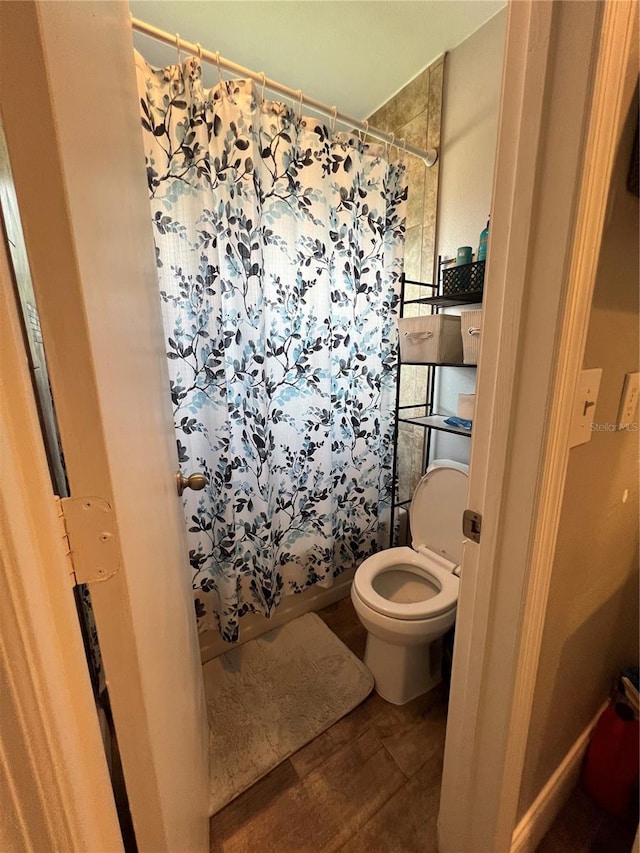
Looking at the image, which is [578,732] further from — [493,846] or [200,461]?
[200,461]

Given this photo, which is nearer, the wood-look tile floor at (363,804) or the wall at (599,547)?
the wall at (599,547)

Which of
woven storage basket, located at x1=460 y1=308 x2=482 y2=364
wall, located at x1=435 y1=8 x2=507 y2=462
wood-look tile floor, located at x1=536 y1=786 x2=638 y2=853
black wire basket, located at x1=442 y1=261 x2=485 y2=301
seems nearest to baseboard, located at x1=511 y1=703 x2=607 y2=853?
wood-look tile floor, located at x1=536 y1=786 x2=638 y2=853

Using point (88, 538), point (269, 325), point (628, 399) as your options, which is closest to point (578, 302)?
point (628, 399)

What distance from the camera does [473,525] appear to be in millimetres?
711

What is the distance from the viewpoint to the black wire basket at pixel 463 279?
1336mm

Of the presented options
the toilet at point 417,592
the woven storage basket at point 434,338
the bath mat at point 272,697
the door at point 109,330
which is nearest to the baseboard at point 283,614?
the bath mat at point 272,697

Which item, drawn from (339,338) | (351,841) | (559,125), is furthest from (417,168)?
(351,841)

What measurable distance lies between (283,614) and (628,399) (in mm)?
1661

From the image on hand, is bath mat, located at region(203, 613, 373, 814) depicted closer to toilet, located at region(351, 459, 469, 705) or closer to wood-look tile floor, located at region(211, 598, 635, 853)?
wood-look tile floor, located at region(211, 598, 635, 853)

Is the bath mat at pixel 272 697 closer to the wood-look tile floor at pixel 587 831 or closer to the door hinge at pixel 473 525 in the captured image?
the wood-look tile floor at pixel 587 831

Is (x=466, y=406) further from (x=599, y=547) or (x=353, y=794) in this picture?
(x=353, y=794)

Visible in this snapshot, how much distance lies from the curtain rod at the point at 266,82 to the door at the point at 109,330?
0.64 m

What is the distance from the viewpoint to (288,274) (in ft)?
4.67

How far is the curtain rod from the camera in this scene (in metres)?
1.06
